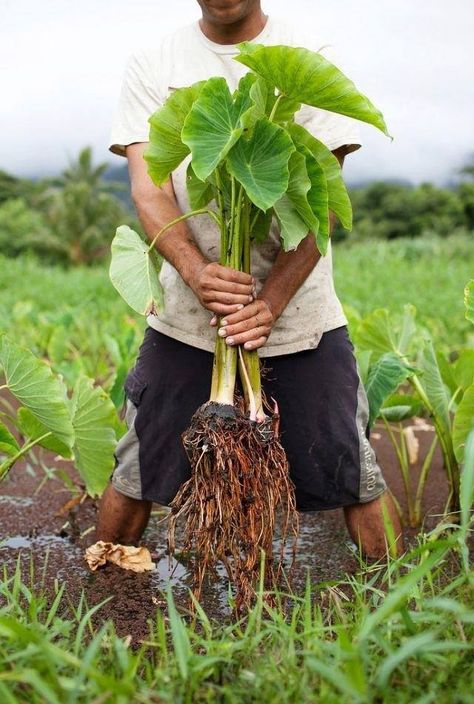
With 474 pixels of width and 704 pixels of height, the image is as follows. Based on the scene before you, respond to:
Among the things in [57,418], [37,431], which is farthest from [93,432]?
[57,418]

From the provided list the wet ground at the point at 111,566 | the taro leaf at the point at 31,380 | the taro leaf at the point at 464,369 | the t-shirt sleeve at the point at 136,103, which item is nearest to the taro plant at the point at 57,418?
the taro leaf at the point at 31,380

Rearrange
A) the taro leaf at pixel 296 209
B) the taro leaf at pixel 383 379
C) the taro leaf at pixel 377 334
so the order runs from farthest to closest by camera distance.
→ 1. the taro leaf at pixel 377 334
2. the taro leaf at pixel 383 379
3. the taro leaf at pixel 296 209

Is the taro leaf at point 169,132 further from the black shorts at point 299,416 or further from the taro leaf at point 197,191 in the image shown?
the black shorts at point 299,416

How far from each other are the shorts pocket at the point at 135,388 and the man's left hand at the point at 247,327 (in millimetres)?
422

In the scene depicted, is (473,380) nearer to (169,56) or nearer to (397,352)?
(397,352)

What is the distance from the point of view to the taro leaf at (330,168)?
6.28 feet

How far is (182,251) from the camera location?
2.04m

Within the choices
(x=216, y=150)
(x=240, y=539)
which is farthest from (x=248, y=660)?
(x=216, y=150)

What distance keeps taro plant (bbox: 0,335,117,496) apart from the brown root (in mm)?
306

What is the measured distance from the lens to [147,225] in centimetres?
212

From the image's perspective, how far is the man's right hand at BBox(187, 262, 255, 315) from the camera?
1.91m

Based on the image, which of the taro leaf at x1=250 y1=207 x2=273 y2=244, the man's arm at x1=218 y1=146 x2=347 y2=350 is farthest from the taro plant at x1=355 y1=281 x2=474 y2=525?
the taro leaf at x1=250 y1=207 x2=273 y2=244

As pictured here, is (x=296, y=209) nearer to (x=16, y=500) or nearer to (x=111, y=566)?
(x=111, y=566)

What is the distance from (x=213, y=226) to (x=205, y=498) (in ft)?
2.27
